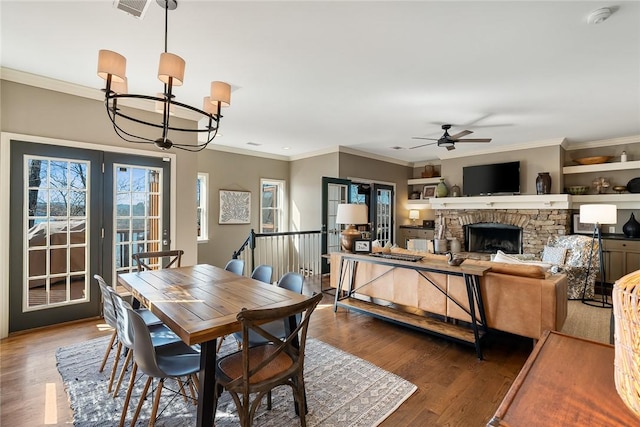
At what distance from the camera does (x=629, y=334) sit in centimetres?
62

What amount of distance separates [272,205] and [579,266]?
5.93 meters

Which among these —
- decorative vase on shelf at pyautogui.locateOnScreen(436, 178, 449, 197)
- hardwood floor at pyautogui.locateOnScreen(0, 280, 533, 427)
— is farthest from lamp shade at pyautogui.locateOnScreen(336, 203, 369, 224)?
decorative vase on shelf at pyautogui.locateOnScreen(436, 178, 449, 197)

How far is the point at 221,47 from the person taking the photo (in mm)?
2623

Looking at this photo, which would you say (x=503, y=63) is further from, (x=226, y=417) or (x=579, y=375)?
(x=226, y=417)

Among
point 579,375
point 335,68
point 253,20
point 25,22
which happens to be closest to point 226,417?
point 579,375

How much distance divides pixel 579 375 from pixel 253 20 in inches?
104

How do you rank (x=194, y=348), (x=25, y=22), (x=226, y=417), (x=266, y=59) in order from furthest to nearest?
(x=266, y=59), (x=25, y=22), (x=194, y=348), (x=226, y=417)

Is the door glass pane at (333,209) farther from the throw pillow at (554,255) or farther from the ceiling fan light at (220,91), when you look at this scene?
the ceiling fan light at (220,91)

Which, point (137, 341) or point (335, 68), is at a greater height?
point (335, 68)

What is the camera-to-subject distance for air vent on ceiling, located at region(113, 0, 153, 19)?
2.04 meters

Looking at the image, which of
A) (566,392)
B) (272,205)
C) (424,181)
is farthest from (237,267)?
(424,181)

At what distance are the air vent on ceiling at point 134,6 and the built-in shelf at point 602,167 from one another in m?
6.87

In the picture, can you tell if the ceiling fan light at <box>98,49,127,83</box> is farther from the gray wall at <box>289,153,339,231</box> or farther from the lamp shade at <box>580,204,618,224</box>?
the lamp shade at <box>580,204,618,224</box>

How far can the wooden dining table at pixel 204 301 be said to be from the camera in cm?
164
